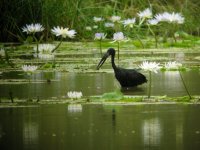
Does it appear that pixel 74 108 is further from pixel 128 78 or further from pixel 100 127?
pixel 128 78

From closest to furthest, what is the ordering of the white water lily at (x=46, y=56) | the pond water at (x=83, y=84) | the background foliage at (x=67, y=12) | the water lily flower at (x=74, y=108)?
the water lily flower at (x=74, y=108), the pond water at (x=83, y=84), the white water lily at (x=46, y=56), the background foliage at (x=67, y=12)

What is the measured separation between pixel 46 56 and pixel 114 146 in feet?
19.2

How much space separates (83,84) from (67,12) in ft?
17.8

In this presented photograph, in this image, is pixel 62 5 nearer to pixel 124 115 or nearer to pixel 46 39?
pixel 46 39

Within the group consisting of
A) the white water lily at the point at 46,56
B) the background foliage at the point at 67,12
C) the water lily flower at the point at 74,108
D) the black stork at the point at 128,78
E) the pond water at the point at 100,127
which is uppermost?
the background foliage at the point at 67,12

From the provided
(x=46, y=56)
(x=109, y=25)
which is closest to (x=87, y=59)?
(x=46, y=56)

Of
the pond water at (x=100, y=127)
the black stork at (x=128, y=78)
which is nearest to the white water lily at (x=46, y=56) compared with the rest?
the black stork at (x=128, y=78)

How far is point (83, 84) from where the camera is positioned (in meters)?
7.36

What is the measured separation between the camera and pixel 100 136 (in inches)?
192

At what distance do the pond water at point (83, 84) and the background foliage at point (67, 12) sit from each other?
387 centimetres

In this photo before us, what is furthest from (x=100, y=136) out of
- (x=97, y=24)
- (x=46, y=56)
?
(x=97, y=24)

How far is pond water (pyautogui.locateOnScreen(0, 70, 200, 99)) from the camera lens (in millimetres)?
6770

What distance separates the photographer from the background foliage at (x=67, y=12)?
12.2m

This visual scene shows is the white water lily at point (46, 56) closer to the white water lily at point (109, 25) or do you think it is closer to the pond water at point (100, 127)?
the white water lily at point (109, 25)
